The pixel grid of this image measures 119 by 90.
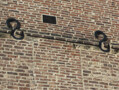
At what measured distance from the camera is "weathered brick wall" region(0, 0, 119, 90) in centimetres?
671

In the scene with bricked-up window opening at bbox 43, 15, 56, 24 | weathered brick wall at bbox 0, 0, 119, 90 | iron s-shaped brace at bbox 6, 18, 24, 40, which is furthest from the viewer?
bricked-up window opening at bbox 43, 15, 56, 24

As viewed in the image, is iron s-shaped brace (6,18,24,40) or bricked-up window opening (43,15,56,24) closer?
iron s-shaped brace (6,18,24,40)

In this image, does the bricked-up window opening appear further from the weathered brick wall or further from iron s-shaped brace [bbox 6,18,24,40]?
iron s-shaped brace [bbox 6,18,24,40]

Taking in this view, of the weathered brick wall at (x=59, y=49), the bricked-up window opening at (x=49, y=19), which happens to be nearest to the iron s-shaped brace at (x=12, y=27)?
the weathered brick wall at (x=59, y=49)

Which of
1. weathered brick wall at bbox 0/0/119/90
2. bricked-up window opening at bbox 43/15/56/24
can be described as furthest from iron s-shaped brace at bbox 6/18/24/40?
bricked-up window opening at bbox 43/15/56/24

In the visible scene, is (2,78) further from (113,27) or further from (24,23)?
(113,27)

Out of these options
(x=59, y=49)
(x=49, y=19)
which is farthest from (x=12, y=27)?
(x=59, y=49)

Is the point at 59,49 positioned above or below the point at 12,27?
below

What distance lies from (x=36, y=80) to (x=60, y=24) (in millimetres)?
1680

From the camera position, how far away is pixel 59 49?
7.23m

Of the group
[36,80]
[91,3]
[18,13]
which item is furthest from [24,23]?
[91,3]

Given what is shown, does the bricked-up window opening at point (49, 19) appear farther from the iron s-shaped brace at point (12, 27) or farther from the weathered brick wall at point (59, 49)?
the iron s-shaped brace at point (12, 27)

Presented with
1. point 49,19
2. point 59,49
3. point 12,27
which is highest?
point 49,19

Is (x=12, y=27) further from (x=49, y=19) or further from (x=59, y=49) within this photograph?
(x=59, y=49)
